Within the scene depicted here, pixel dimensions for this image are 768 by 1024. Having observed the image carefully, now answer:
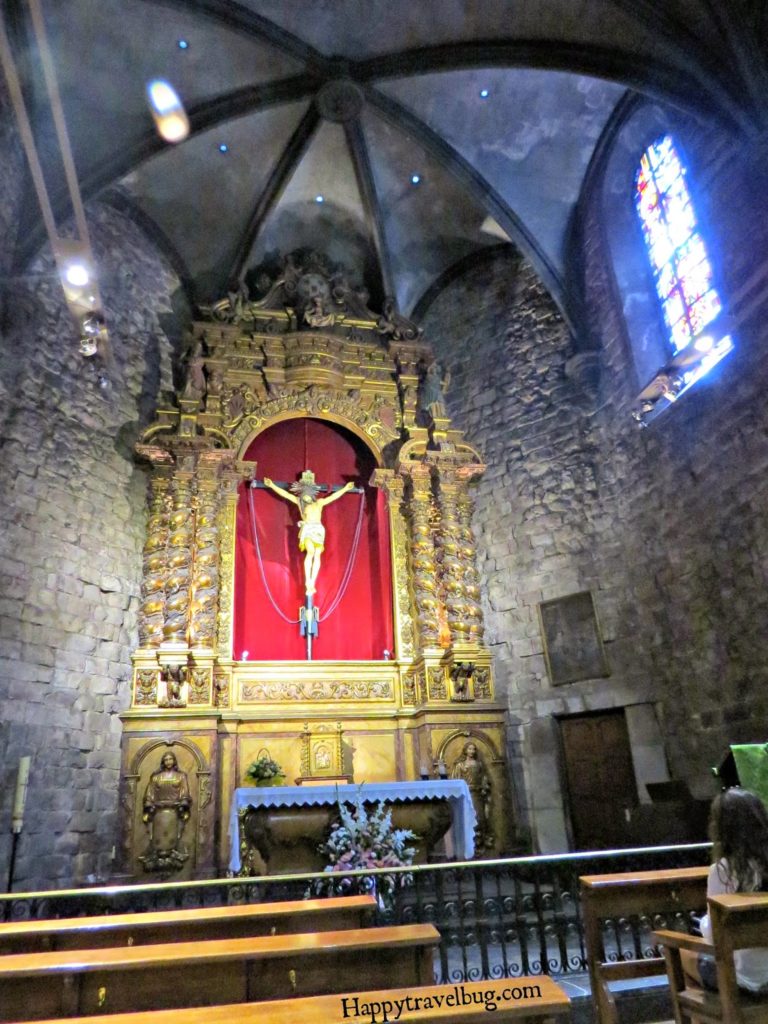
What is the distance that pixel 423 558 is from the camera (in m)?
11.0

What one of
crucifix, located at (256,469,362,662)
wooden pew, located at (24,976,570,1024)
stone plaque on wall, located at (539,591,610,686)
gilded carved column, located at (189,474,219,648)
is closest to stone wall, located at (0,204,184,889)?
gilded carved column, located at (189,474,219,648)

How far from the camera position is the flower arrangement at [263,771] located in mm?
8460

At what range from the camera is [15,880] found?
7.72 metres

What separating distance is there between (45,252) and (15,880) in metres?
8.32

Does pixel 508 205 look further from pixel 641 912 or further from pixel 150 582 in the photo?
pixel 641 912

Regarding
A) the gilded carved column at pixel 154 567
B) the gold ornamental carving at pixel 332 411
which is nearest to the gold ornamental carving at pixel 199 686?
the gilded carved column at pixel 154 567

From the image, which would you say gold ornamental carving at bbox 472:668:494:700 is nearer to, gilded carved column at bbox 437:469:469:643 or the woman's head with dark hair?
gilded carved column at bbox 437:469:469:643

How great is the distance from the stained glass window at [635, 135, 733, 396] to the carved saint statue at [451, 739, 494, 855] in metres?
5.60

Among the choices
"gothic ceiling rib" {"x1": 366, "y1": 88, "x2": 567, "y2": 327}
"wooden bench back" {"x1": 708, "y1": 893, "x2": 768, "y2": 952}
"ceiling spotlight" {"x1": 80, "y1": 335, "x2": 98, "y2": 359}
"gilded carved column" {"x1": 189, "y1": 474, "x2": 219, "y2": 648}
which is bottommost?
"wooden bench back" {"x1": 708, "y1": 893, "x2": 768, "y2": 952}

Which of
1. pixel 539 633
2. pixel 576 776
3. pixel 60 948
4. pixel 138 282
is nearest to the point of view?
pixel 60 948

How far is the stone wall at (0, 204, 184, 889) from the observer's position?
8312 mm

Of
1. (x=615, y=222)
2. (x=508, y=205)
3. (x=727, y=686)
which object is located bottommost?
(x=727, y=686)

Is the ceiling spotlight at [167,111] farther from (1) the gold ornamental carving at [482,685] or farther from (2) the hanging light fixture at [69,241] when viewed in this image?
(1) the gold ornamental carving at [482,685]

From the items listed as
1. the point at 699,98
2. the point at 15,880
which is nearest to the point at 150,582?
the point at 15,880
